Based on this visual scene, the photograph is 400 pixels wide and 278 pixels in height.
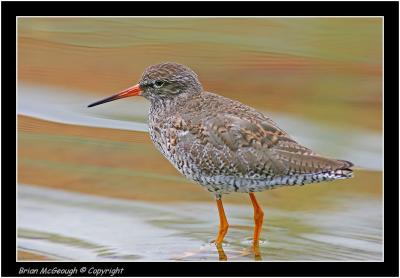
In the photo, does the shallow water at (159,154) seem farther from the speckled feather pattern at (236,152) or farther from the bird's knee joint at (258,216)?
the speckled feather pattern at (236,152)

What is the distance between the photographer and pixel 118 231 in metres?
9.38

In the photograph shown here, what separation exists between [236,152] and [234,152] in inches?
0.8

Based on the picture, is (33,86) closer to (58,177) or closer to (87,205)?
(58,177)

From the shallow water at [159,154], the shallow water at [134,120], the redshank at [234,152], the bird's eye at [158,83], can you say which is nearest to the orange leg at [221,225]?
Result: the redshank at [234,152]

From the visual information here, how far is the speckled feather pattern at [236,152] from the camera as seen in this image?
8.41 metres

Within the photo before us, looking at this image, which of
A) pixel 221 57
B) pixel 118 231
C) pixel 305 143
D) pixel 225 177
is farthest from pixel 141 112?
pixel 225 177

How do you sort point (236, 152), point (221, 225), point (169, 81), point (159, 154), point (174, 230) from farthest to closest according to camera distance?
1. point (159, 154)
2. point (174, 230)
3. point (169, 81)
4. point (221, 225)
5. point (236, 152)

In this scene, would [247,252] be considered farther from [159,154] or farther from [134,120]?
[134,120]

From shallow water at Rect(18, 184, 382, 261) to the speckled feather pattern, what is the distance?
2.19 ft

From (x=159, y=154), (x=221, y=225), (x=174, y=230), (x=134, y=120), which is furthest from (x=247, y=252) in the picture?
(x=134, y=120)

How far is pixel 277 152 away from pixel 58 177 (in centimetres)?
330

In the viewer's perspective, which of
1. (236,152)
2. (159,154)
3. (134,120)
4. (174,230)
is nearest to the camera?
(236,152)

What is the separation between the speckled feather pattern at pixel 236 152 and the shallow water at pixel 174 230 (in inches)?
26.3

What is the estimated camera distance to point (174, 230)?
937 centimetres
